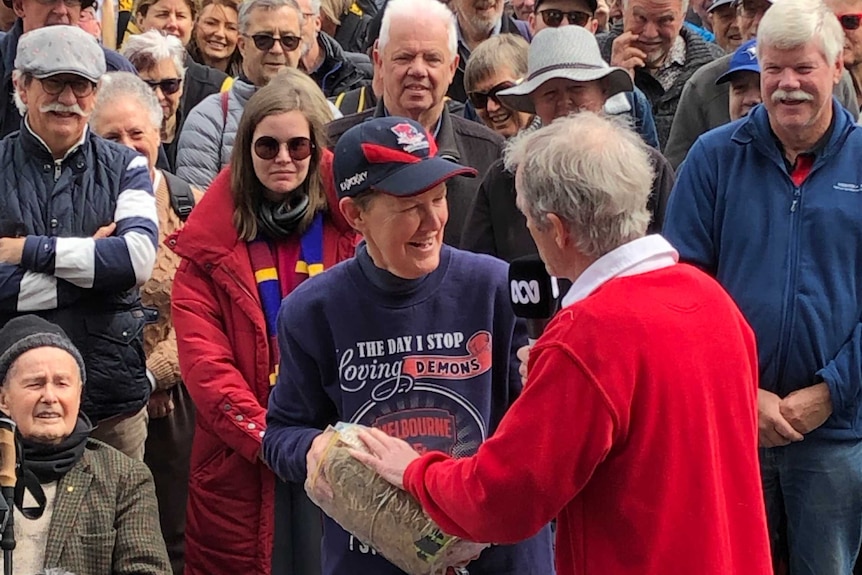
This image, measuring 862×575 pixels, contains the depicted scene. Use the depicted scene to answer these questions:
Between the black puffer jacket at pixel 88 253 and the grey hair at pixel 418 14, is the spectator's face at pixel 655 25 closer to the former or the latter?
the grey hair at pixel 418 14

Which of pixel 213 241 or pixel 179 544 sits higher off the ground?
pixel 213 241

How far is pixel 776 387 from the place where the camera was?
13.9 feet

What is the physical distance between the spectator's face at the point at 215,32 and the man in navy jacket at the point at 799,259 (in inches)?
141

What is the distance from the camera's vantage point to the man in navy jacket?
4.18 metres

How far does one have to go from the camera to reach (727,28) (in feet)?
23.6

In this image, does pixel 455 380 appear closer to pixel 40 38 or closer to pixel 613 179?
pixel 613 179

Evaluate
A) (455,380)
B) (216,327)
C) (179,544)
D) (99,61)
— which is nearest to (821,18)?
(455,380)

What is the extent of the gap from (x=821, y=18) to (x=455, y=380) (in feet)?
6.22

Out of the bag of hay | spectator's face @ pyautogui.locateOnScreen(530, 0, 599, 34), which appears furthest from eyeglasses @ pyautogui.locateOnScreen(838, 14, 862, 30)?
the bag of hay

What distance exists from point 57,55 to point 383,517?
2.53 m

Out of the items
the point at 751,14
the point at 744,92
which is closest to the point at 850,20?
the point at 751,14

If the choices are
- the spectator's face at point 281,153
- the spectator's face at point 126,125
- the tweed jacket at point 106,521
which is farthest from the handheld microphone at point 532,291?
the spectator's face at point 126,125

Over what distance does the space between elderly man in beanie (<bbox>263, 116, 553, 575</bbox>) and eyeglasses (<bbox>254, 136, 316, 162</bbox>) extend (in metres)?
1.17

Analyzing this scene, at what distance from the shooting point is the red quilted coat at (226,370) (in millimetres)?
4434
